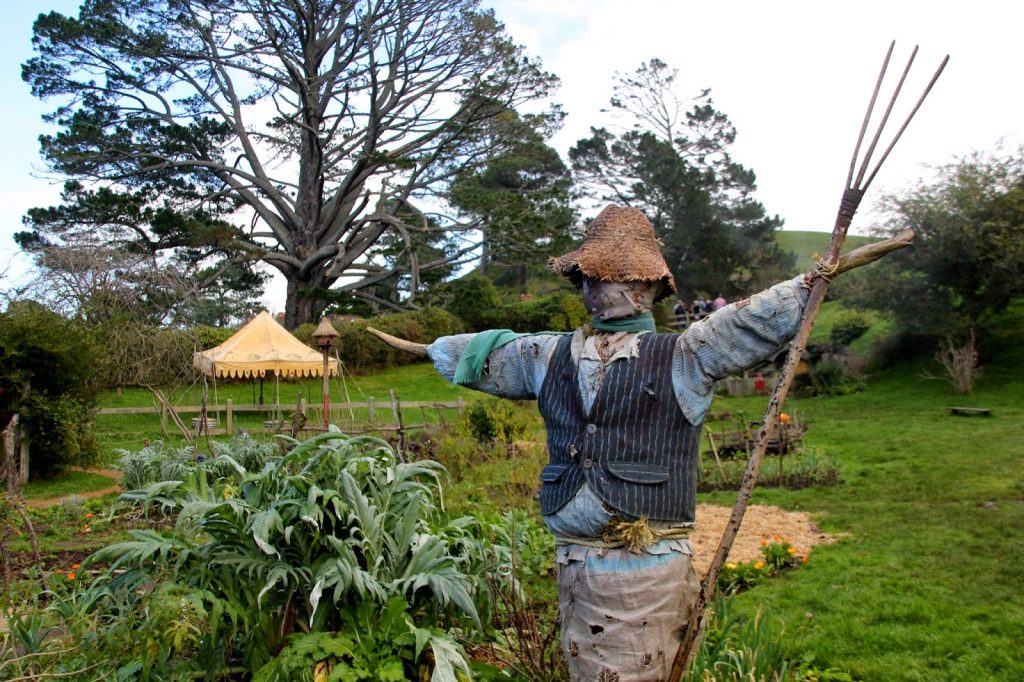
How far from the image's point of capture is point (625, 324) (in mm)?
3080

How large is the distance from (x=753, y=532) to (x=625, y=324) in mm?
5672

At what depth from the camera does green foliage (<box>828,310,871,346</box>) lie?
25000mm

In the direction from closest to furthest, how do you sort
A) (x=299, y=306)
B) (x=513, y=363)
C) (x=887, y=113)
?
(x=887, y=113) → (x=513, y=363) → (x=299, y=306)

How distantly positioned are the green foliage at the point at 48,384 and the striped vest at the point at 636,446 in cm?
1082

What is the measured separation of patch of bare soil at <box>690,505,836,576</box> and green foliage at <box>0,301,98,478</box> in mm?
8650

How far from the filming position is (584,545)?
9.46 ft

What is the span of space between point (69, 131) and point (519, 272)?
23.0 metres

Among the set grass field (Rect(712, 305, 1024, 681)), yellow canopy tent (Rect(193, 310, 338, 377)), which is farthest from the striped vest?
yellow canopy tent (Rect(193, 310, 338, 377))

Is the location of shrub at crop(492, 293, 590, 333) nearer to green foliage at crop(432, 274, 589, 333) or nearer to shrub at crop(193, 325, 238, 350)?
green foliage at crop(432, 274, 589, 333)

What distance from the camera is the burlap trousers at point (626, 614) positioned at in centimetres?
276

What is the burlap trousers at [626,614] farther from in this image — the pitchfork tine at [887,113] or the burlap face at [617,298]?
the pitchfork tine at [887,113]

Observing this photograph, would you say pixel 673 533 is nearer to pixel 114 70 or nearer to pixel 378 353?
pixel 378 353

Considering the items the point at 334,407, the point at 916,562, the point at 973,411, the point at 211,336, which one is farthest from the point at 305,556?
the point at 211,336

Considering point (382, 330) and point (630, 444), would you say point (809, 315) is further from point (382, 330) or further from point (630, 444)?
point (382, 330)
